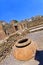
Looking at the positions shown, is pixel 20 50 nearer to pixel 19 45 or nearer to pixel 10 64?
pixel 19 45

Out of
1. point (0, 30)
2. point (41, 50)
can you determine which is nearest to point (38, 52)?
point (41, 50)

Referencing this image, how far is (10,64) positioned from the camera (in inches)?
179

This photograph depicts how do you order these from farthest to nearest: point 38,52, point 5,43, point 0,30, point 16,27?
point 16,27 < point 0,30 < point 5,43 < point 38,52

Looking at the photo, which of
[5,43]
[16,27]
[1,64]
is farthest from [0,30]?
[1,64]

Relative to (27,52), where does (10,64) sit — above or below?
below

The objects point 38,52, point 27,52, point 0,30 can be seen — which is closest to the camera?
point 27,52

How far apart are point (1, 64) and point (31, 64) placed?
1.35 metres

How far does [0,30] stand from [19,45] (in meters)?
10.5

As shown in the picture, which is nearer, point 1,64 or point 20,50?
point 20,50

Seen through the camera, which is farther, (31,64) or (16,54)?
(16,54)

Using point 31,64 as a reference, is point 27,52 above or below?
above

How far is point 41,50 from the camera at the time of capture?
4.84 meters

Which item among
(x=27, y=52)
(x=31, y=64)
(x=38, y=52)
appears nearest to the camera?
(x=31, y=64)

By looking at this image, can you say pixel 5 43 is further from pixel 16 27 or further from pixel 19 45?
pixel 16 27
